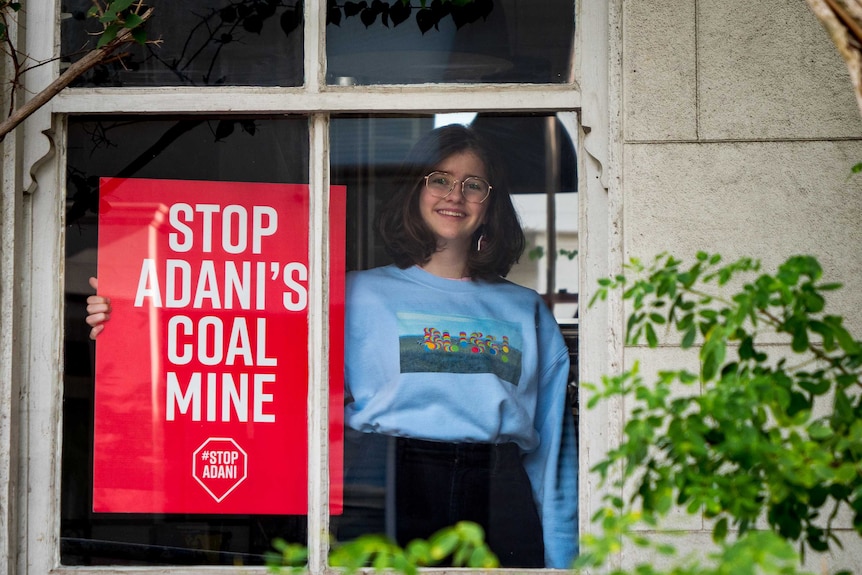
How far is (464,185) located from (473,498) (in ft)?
4.26

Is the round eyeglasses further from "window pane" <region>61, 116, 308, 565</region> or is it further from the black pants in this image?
the black pants

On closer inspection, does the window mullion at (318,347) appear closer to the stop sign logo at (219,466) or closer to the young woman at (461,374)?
the young woman at (461,374)

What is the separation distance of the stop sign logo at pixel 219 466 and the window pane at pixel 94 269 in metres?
0.12

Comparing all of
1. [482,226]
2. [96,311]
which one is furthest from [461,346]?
[96,311]

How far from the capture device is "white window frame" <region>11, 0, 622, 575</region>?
3.99 meters

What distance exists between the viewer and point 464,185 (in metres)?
4.19

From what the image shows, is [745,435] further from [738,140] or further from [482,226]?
[482,226]

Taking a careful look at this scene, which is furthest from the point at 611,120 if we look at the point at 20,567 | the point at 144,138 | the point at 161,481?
the point at 20,567

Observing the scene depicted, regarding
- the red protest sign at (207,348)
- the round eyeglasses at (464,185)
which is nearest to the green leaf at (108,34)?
the red protest sign at (207,348)

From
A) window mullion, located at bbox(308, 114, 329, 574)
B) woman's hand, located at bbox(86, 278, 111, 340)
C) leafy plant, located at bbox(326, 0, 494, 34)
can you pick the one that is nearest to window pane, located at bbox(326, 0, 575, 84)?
leafy plant, located at bbox(326, 0, 494, 34)

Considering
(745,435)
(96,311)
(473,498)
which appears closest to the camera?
(745,435)

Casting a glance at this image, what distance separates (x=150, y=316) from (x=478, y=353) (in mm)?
1377

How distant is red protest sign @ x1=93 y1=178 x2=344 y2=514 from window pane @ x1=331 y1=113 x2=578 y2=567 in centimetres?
10

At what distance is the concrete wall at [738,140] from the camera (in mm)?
3725
